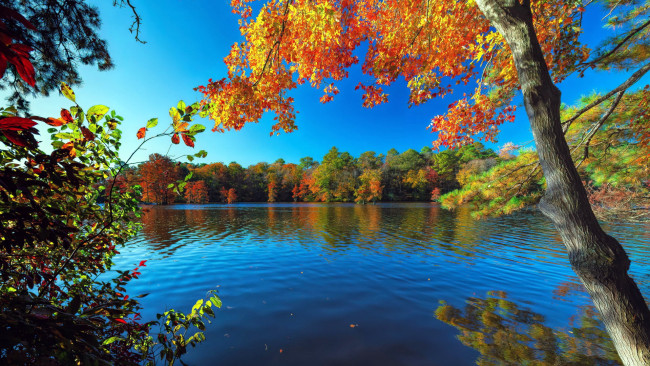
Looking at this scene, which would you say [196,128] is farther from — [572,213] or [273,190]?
[273,190]

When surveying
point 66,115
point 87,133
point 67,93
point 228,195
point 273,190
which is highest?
point 273,190

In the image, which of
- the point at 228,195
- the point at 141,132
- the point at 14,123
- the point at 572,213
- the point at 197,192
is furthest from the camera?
the point at 228,195

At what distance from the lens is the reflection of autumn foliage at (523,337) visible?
10.1 ft

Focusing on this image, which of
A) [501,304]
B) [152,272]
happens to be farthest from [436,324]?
[152,272]

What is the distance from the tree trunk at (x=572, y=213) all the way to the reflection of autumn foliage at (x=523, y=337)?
5.03 feet

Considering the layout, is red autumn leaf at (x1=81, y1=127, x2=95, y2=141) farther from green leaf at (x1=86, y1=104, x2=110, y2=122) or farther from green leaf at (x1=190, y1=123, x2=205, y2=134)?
green leaf at (x1=190, y1=123, x2=205, y2=134)

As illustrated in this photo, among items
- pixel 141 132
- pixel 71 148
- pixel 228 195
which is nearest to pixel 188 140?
pixel 141 132

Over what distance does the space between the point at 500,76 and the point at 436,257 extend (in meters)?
6.07

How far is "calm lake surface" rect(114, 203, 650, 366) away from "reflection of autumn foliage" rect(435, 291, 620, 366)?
2cm

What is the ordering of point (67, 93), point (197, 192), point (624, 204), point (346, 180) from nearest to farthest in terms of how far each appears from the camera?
point (67, 93), point (624, 204), point (197, 192), point (346, 180)

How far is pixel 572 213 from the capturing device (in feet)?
6.59

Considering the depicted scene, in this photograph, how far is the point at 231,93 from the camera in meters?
4.82

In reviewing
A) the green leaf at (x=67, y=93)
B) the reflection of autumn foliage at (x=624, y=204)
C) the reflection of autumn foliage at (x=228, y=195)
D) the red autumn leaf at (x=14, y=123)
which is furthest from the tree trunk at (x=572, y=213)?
the reflection of autumn foliage at (x=228, y=195)

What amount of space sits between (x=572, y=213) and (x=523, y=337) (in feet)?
9.18
